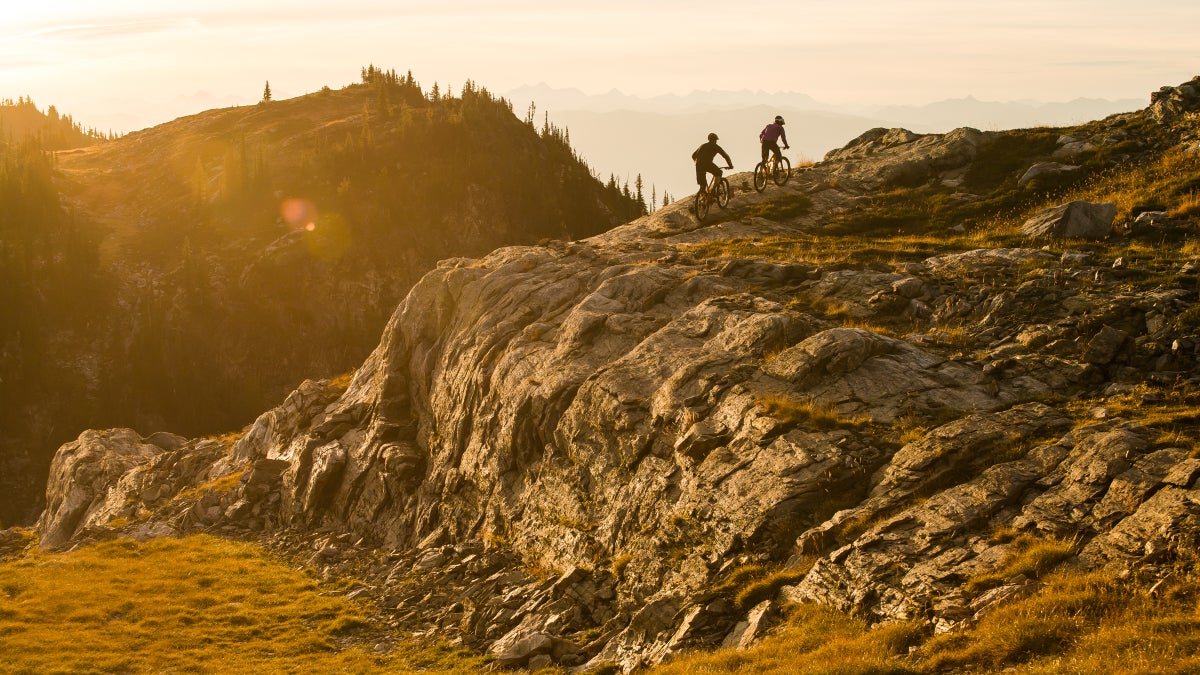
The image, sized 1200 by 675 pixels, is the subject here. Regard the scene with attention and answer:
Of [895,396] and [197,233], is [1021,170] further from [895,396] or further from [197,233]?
[197,233]

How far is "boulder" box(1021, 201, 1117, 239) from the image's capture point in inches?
1394

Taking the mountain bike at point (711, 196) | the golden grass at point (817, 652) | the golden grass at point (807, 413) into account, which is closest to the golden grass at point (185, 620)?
the golden grass at point (817, 652)

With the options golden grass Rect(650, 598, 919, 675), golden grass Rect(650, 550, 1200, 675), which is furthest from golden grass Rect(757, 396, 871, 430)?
golden grass Rect(650, 550, 1200, 675)

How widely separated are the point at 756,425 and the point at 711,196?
2393cm

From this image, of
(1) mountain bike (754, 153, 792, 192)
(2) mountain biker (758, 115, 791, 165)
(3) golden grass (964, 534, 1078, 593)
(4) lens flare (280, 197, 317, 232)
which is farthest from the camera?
(4) lens flare (280, 197, 317, 232)

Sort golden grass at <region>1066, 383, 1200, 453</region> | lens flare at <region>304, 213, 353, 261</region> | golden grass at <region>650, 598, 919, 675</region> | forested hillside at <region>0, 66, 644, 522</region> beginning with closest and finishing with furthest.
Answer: golden grass at <region>650, 598, 919, 675</region> < golden grass at <region>1066, 383, 1200, 453</region> < forested hillside at <region>0, 66, 644, 522</region> < lens flare at <region>304, 213, 353, 261</region>

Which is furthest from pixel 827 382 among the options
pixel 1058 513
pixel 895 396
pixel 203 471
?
pixel 203 471

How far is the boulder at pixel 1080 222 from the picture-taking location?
3541 centimetres

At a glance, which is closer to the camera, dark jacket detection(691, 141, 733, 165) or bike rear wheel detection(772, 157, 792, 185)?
dark jacket detection(691, 141, 733, 165)

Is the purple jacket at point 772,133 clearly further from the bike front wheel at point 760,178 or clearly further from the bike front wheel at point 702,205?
the bike front wheel at point 702,205

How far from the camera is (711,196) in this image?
152 feet

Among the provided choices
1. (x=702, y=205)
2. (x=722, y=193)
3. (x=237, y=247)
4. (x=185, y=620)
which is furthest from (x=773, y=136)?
(x=237, y=247)

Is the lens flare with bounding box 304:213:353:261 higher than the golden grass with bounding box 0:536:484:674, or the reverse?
the lens flare with bounding box 304:213:353:261

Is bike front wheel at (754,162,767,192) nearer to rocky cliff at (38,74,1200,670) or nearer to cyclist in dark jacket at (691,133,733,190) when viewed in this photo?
rocky cliff at (38,74,1200,670)
